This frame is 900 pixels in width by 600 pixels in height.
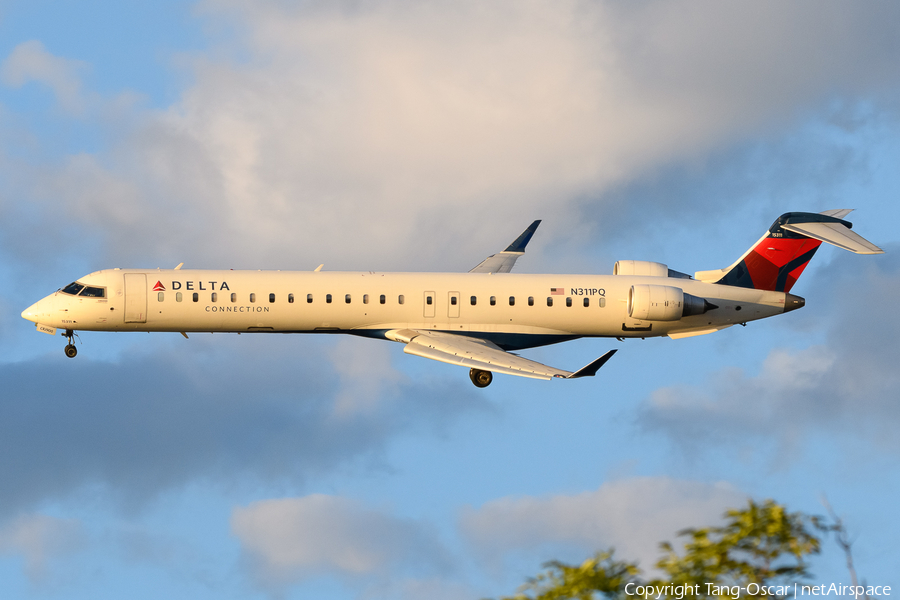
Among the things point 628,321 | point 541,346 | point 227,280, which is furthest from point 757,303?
point 227,280

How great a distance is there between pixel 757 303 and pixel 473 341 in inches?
534

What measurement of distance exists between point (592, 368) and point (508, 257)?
58.5 feet

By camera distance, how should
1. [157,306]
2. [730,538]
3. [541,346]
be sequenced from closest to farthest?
[730,538] < [157,306] < [541,346]

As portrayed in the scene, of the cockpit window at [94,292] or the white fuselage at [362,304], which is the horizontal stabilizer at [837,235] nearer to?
the white fuselage at [362,304]

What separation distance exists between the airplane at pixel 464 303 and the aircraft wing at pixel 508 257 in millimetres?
6560

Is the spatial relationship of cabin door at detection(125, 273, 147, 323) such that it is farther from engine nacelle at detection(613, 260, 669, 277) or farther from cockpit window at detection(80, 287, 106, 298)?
engine nacelle at detection(613, 260, 669, 277)

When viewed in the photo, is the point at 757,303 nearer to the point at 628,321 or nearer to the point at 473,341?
the point at 628,321

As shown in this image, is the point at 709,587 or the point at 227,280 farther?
the point at 227,280

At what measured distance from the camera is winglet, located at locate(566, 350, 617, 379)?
38.7m

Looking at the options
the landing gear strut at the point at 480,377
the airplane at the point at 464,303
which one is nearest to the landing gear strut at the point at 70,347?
the airplane at the point at 464,303

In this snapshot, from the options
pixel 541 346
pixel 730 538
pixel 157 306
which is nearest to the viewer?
pixel 730 538

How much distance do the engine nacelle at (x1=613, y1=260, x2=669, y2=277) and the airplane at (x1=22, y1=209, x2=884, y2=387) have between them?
6.3 inches

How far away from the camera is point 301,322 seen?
47.0 meters

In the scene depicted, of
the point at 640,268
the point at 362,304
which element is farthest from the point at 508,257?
the point at 362,304
